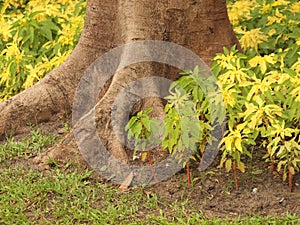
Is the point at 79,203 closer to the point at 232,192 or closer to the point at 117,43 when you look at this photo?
the point at 232,192

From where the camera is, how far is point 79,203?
4.72m

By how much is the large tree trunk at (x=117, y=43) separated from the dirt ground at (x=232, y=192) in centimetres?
54

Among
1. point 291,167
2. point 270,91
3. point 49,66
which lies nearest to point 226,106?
point 270,91

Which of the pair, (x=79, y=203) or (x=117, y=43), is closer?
(x=79, y=203)

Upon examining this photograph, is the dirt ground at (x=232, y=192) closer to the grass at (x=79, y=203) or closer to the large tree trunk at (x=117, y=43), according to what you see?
the grass at (x=79, y=203)

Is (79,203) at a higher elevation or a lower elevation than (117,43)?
lower

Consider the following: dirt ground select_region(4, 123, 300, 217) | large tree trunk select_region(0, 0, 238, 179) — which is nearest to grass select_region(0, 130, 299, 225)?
dirt ground select_region(4, 123, 300, 217)

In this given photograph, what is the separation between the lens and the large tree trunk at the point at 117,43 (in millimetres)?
5355

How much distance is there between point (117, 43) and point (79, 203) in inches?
69.0

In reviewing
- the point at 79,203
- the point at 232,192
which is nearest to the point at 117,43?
the point at 79,203

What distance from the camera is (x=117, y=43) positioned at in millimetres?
5895

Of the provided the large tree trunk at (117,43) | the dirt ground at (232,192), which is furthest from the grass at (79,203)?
the large tree trunk at (117,43)

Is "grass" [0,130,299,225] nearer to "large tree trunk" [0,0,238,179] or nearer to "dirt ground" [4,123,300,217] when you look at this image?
"dirt ground" [4,123,300,217]

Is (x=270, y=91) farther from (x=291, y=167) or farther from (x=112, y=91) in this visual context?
(x=112, y=91)
